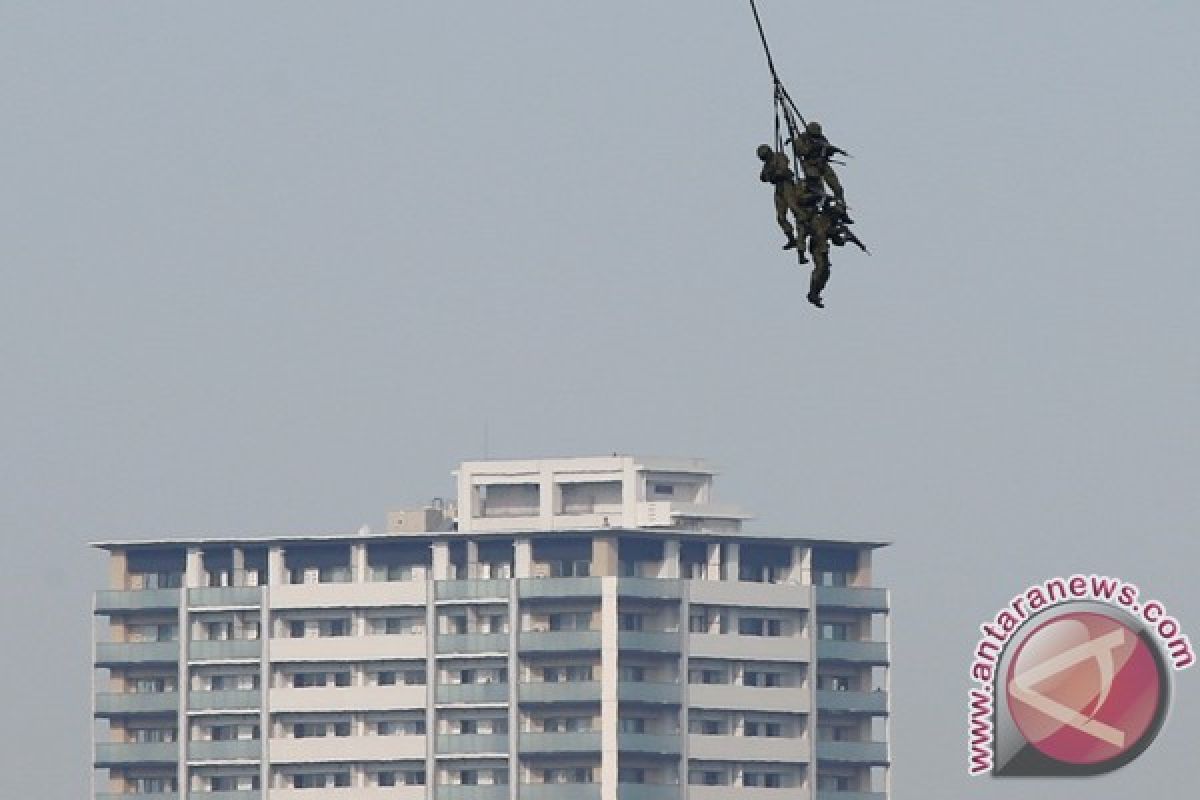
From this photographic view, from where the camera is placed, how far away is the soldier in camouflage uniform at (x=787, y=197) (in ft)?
165

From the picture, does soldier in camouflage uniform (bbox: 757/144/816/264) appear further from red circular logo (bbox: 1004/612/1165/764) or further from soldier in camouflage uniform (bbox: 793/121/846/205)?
red circular logo (bbox: 1004/612/1165/764)

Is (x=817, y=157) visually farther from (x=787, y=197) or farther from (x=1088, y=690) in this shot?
(x=1088, y=690)

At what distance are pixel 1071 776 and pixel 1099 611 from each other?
719 inches

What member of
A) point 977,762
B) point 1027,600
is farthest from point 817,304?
point 977,762

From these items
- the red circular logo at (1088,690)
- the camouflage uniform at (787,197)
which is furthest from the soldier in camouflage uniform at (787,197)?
the red circular logo at (1088,690)

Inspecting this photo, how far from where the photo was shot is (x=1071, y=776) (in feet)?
469

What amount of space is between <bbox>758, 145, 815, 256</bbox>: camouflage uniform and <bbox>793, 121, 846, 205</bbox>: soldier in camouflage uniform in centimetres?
21

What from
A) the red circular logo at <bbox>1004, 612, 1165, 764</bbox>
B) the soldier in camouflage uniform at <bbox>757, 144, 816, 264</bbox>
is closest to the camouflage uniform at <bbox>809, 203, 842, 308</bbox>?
the soldier in camouflage uniform at <bbox>757, 144, 816, 264</bbox>

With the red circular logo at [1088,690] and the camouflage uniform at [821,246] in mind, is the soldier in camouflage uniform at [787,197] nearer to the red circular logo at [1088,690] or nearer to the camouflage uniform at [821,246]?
the camouflage uniform at [821,246]

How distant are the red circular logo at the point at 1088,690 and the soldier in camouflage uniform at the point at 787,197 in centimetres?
9970

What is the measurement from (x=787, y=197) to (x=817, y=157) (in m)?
0.57

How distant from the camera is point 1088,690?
513ft

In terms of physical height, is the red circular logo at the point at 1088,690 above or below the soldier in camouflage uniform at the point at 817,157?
below

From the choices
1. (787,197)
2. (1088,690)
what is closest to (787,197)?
(787,197)
